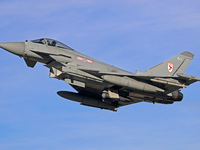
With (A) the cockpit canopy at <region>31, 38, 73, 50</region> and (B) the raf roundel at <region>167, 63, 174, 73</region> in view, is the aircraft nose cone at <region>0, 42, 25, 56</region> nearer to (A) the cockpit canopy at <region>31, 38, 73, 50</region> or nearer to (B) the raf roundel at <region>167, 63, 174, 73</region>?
(A) the cockpit canopy at <region>31, 38, 73, 50</region>

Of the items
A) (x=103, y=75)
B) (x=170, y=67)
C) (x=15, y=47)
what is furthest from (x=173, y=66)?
(x=15, y=47)

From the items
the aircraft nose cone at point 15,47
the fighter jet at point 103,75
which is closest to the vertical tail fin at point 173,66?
the fighter jet at point 103,75

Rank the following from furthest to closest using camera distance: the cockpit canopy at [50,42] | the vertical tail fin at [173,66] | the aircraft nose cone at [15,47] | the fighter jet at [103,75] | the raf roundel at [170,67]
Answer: the raf roundel at [170,67]
the vertical tail fin at [173,66]
the cockpit canopy at [50,42]
the fighter jet at [103,75]
the aircraft nose cone at [15,47]

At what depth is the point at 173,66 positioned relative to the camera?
30.3 metres

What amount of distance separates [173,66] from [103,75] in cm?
582

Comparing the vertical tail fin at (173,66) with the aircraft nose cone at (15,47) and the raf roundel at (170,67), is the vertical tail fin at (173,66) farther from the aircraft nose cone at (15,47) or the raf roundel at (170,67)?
the aircraft nose cone at (15,47)

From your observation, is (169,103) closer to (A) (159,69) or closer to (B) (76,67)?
(A) (159,69)

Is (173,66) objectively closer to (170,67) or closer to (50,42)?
(170,67)

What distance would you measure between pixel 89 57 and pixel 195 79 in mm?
7313

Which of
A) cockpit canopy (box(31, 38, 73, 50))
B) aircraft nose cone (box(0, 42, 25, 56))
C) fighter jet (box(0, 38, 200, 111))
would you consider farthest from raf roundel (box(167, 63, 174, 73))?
aircraft nose cone (box(0, 42, 25, 56))

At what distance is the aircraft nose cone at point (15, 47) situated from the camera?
2725cm

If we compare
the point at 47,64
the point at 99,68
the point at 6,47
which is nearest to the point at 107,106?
the point at 99,68

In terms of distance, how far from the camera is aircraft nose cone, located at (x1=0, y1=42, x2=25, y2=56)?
27250 mm

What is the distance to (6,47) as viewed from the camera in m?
27.3
